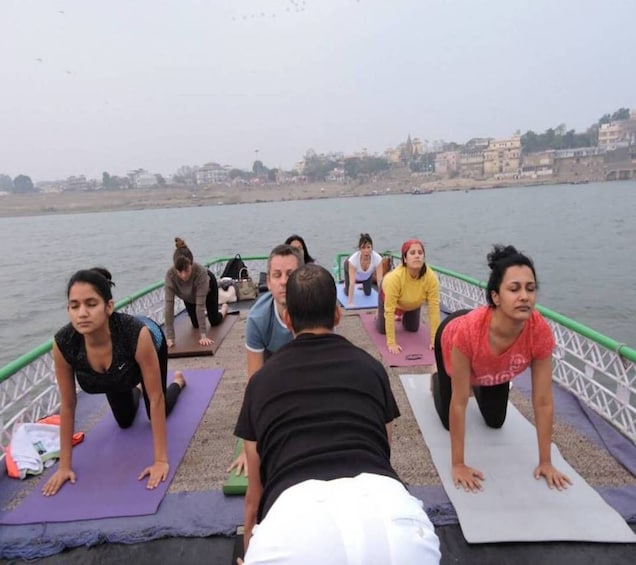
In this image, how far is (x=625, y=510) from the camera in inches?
86.5

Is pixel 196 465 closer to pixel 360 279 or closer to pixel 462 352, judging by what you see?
pixel 462 352

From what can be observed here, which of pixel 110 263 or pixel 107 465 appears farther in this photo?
pixel 110 263

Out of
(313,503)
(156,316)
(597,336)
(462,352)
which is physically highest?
(313,503)

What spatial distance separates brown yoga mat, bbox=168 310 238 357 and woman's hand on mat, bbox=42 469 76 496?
2.15m

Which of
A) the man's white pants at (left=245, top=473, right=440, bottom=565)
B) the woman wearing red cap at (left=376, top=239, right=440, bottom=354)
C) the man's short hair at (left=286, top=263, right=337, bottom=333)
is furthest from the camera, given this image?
the woman wearing red cap at (left=376, top=239, right=440, bottom=354)

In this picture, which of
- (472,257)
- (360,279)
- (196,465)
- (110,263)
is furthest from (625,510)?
(110,263)

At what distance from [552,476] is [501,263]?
3.97 ft

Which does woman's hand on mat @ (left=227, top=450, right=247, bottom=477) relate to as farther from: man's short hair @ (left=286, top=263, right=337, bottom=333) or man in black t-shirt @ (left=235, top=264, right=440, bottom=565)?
man's short hair @ (left=286, top=263, right=337, bottom=333)

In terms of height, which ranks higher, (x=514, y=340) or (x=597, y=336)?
(x=514, y=340)

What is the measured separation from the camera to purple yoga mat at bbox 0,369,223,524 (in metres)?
2.37

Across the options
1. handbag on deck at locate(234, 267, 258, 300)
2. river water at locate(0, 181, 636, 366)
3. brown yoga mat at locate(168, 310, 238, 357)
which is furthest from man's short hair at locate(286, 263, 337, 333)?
river water at locate(0, 181, 636, 366)

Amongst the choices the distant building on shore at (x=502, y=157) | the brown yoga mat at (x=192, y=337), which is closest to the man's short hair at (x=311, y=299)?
the brown yoga mat at (x=192, y=337)

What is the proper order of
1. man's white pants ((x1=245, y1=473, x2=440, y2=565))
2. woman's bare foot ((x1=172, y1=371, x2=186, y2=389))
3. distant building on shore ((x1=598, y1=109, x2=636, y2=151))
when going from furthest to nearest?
distant building on shore ((x1=598, y1=109, x2=636, y2=151)) < woman's bare foot ((x1=172, y1=371, x2=186, y2=389)) < man's white pants ((x1=245, y1=473, x2=440, y2=565))

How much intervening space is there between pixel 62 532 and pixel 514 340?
2.55m
